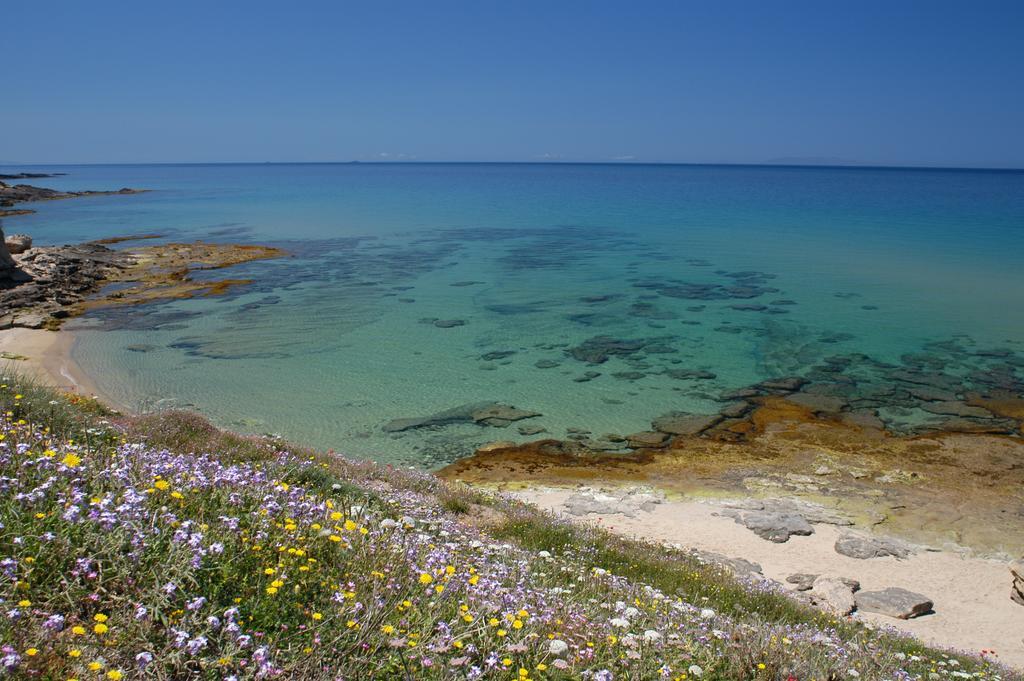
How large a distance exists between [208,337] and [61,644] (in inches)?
1045

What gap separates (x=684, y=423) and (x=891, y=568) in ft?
24.4

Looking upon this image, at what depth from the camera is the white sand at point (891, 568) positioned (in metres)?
10.2

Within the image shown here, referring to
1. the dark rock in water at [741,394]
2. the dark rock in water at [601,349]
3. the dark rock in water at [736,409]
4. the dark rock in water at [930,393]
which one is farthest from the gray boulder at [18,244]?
the dark rock in water at [930,393]

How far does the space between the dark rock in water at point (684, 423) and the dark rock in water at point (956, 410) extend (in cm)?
686

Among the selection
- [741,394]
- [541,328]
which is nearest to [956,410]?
[741,394]

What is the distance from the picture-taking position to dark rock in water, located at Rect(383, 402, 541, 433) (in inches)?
736

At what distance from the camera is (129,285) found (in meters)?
37.9

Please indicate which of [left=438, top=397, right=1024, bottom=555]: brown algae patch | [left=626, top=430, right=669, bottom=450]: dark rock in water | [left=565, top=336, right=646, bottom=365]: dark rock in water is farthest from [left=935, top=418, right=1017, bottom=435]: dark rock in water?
[left=565, top=336, right=646, bottom=365]: dark rock in water

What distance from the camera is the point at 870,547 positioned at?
12.7 meters

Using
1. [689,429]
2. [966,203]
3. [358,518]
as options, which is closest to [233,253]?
[689,429]

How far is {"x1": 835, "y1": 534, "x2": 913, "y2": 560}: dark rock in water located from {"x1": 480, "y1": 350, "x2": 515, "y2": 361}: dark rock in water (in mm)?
14405

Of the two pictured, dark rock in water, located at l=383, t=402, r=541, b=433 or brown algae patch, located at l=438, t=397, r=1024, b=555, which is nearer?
brown algae patch, located at l=438, t=397, r=1024, b=555

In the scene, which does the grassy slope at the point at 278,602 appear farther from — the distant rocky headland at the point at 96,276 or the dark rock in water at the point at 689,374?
the distant rocky headland at the point at 96,276

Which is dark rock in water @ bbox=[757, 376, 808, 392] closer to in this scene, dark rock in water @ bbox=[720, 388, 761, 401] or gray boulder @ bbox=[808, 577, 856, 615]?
dark rock in water @ bbox=[720, 388, 761, 401]
